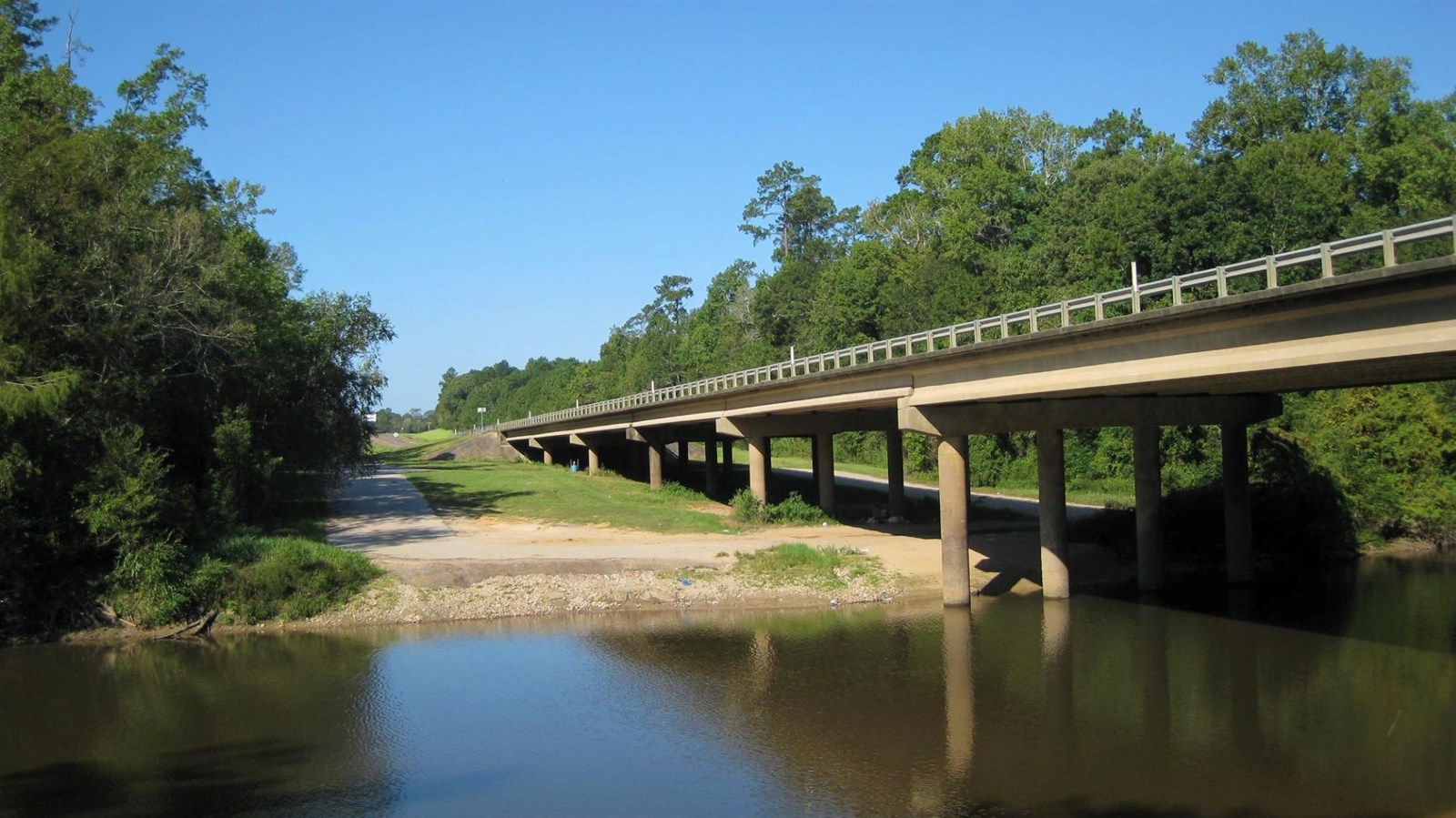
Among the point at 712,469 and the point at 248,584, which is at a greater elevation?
the point at 712,469

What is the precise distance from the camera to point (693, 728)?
20.7m

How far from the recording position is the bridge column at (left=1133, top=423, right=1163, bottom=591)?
34094mm

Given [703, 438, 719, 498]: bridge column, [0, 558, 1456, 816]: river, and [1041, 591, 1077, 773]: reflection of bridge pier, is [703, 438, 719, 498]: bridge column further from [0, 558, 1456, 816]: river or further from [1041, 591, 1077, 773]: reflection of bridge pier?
[1041, 591, 1077, 773]: reflection of bridge pier

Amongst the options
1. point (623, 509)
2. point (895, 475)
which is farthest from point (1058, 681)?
point (623, 509)

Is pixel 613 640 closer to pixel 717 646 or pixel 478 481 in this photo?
pixel 717 646

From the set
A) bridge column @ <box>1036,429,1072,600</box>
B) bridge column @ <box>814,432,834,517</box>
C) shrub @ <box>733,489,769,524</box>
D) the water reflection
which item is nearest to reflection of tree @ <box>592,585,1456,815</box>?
the water reflection

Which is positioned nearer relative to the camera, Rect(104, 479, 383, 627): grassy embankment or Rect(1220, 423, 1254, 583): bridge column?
Rect(104, 479, 383, 627): grassy embankment

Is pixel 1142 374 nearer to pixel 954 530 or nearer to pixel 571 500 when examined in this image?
pixel 954 530

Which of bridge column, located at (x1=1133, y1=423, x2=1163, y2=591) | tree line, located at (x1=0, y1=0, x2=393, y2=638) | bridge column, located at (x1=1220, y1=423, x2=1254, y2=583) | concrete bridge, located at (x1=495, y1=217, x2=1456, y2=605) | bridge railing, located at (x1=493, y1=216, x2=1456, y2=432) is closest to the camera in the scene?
bridge railing, located at (x1=493, y1=216, x2=1456, y2=432)

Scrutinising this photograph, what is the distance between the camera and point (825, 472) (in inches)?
2077

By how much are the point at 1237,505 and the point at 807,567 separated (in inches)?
541

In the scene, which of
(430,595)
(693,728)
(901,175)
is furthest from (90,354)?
(901,175)

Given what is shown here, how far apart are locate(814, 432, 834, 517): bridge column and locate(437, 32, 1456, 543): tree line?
15.1 metres

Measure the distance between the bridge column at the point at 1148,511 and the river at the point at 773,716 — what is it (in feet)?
9.67
